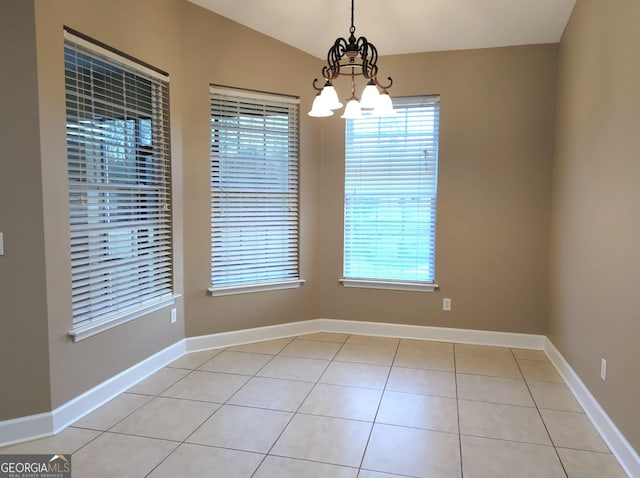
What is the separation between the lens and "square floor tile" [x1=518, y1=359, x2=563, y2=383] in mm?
3354

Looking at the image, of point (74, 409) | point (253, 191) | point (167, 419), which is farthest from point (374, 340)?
point (74, 409)

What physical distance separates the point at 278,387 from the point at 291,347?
84cm

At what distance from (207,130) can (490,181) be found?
2513 mm

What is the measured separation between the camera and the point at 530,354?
12.8 feet

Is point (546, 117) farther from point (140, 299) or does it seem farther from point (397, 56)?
point (140, 299)

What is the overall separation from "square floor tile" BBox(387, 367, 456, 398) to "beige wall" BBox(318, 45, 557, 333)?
873 mm

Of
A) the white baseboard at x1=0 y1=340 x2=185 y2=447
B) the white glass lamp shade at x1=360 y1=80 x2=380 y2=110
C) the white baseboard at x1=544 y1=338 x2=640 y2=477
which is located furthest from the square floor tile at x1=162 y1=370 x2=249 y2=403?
the white baseboard at x1=544 y1=338 x2=640 y2=477

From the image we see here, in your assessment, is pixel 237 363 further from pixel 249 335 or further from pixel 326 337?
pixel 326 337

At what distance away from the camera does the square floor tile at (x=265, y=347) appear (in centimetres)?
390

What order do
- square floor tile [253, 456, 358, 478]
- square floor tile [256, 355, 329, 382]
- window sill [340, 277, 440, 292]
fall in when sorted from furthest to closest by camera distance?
window sill [340, 277, 440, 292]
square floor tile [256, 355, 329, 382]
square floor tile [253, 456, 358, 478]

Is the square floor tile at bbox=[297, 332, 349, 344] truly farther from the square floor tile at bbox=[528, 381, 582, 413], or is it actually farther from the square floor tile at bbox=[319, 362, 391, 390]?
the square floor tile at bbox=[528, 381, 582, 413]

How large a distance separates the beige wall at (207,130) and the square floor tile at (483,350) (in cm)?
159

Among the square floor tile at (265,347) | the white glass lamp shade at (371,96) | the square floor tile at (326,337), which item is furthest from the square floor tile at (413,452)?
the white glass lamp shade at (371,96)

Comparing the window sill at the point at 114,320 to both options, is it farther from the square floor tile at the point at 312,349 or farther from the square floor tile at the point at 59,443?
the square floor tile at the point at 312,349
